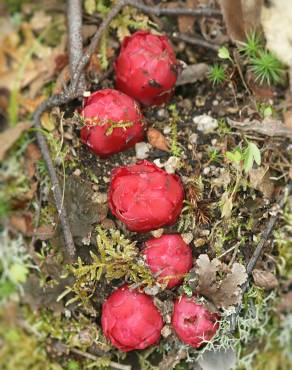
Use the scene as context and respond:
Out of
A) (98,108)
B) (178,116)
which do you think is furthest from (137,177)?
(178,116)

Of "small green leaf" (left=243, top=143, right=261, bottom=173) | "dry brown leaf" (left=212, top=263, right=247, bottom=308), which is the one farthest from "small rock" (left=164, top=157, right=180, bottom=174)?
"dry brown leaf" (left=212, top=263, right=247, bottom=308)

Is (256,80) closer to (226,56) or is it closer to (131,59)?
(226,56)

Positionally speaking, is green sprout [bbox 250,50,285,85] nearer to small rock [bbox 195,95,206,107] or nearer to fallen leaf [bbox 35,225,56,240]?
small rock [bbox 195,95,206,107]

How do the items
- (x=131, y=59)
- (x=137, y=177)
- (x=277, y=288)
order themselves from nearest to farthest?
(x=137, y=177) → (x=131, y=59) → (x=277, y=288)

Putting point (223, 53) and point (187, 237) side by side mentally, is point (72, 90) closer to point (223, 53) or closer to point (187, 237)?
point (223, 53)

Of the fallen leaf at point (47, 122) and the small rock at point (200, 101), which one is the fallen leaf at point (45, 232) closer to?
the fallen leaf at point (47, 122)
